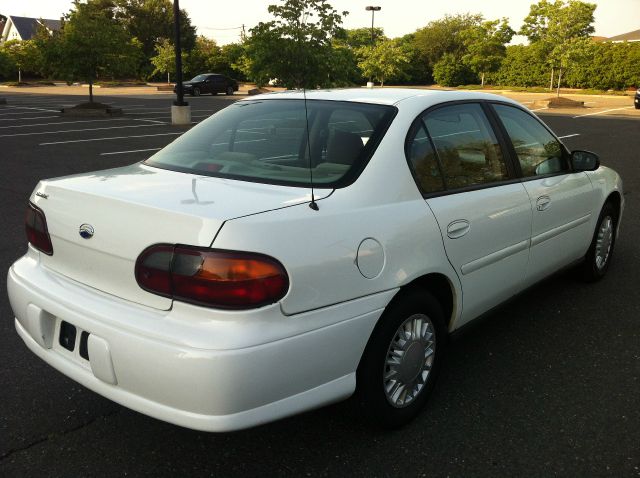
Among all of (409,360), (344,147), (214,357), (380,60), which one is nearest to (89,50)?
(344,147)

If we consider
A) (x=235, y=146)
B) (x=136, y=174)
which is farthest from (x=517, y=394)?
(x=136, y=174)

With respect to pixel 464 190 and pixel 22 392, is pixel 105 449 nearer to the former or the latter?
pixel 22 392

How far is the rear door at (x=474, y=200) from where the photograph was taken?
9.38ft

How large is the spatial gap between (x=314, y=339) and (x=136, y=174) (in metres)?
1.27

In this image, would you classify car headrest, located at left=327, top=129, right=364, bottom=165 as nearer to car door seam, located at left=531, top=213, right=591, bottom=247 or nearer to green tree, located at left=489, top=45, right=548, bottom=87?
car door seam, located at left=531, top=213, right=591, bottom=247

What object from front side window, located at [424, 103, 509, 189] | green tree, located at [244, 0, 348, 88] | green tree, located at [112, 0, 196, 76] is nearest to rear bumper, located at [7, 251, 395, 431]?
front side window, located at [424, 103, 509, 189]

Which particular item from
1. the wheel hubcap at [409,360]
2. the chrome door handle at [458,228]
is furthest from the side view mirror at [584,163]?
the wheel hubcap at [409,360]

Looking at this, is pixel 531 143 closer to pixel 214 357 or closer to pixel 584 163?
pixel 584 163

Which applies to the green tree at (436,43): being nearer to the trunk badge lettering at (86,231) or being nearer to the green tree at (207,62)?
the green tree at (207,62)

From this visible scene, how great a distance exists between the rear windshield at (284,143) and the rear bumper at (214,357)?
2.26 ft

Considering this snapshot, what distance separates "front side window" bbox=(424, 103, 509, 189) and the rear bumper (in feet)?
3.21

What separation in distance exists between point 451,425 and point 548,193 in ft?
5.42

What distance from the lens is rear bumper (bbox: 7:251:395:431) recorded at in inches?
80.2

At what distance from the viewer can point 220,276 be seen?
205 cm
